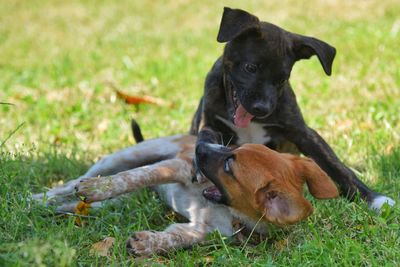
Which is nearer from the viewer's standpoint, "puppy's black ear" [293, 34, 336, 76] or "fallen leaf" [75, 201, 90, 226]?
"fallen leaf" [75, 201, 90, 226]

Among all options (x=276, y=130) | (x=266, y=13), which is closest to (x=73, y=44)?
(x=266, y=13)

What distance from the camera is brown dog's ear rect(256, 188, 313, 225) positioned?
4.23 metres

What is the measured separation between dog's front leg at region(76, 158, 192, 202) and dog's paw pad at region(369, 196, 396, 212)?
1383 millimetres

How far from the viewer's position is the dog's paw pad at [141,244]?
4.27 metres

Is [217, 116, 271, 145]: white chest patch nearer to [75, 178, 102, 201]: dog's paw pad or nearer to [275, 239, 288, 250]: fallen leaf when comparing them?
[275, 239, 288, 250]: fallen leaf

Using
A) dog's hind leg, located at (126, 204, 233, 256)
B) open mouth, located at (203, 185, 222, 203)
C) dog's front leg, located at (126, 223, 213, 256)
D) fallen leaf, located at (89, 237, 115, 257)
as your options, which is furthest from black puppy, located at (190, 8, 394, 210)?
fallen leaf, located at (89, 237, 115, 257)

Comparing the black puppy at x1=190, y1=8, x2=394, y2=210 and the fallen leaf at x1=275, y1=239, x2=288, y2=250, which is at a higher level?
the black puppy at x1=190, y1=8, x2=394, y2=210

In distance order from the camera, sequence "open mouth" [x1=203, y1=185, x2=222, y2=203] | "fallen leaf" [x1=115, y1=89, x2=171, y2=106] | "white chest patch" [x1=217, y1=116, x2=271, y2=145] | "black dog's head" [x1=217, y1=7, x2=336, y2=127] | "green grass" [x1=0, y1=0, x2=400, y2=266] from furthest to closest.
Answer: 1. "fallen leaf" [x1=115, y1=89, x2=171, y2=106]
2. "white chest patch" [x1=217, y1=116, x2=271, y2=145]
3. "black dog's head" [x1=217, y1=7, x2=336, y2=127]
4. "open mouth" [x1=203, y1=185, x2=222, y2=203]
5. "green grass" [x1=0, y1=0, x2=400, y2=266]

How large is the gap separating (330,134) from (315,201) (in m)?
2.18

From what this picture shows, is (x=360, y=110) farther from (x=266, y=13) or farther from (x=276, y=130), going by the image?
(x=266, y=13)

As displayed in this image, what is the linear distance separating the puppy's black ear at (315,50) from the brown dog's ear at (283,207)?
1.48m

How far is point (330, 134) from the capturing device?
280 inches

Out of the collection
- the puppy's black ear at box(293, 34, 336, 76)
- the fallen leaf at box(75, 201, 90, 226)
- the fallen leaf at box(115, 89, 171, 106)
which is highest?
the puppy's black ear at box(293, 34, 336, 76)

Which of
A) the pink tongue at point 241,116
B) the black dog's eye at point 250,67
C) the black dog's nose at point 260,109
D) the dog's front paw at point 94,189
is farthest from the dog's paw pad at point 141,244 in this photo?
the black dog's eye at point 250,67
